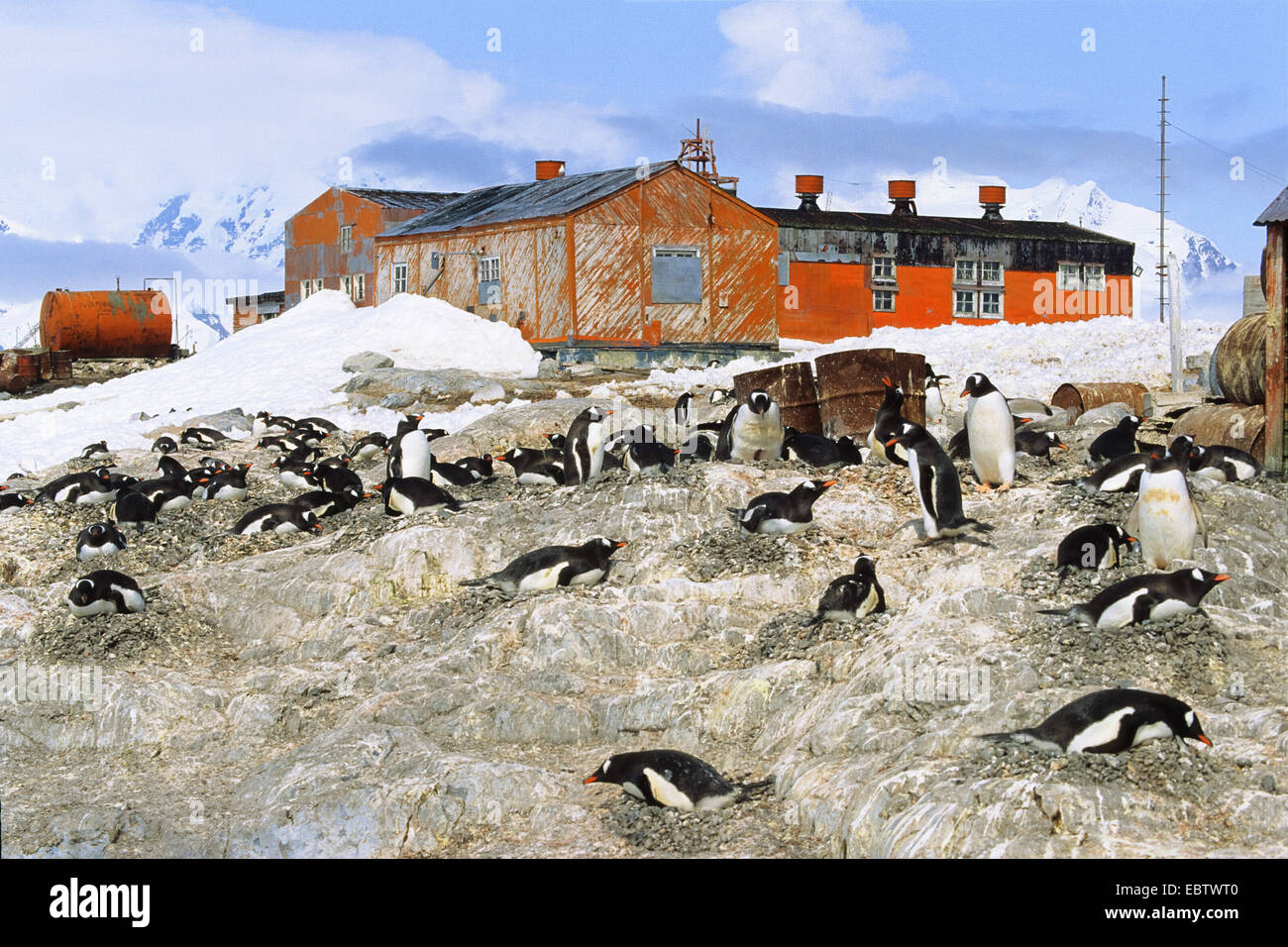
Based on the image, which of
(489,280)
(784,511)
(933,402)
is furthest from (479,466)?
(489,280)

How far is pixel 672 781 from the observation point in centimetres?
906

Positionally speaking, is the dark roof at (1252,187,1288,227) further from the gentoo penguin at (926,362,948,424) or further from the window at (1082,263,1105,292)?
the window at (1082,263,1105,292)

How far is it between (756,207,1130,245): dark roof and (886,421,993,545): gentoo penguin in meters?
30.4

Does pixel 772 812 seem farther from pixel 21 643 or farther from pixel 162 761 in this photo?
pixel 21 643

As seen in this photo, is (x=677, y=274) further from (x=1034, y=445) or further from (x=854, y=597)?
(x=854, y=597)

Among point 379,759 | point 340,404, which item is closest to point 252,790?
point 379,759

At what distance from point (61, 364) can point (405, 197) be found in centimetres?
1177

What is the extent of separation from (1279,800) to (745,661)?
4676mm

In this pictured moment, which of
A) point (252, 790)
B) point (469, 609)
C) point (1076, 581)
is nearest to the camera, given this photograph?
point (252, 790)

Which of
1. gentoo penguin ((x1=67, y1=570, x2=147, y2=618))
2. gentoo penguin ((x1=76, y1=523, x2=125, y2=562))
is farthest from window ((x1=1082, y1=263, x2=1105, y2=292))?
gentoo penguin ((x1=67, y1=570, x2=147, y2=618))

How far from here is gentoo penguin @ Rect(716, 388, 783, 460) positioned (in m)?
15.8

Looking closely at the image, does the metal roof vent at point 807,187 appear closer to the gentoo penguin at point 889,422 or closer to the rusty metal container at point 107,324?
the rusty metal container at point 107,324
